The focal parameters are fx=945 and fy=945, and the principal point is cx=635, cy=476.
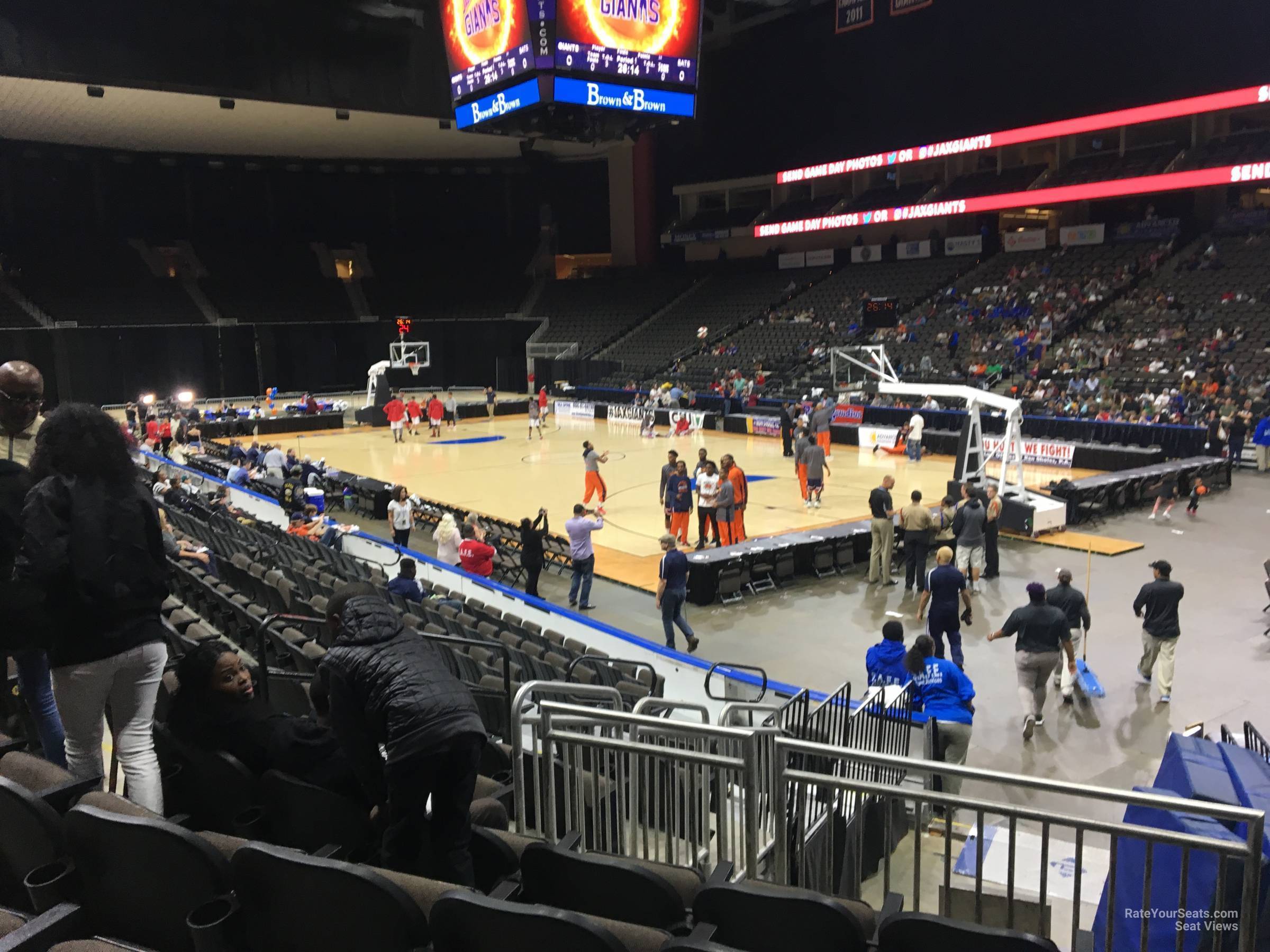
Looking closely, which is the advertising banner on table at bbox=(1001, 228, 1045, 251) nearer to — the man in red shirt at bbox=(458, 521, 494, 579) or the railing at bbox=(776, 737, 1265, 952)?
the man in red shirt at bbox=(458, 521, 494, 579)

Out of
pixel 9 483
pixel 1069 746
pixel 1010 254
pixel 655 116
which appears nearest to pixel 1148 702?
pixel 1069 746

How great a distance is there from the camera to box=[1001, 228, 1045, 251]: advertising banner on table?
3469 cm

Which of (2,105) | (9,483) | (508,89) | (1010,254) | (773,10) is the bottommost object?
(9,483)

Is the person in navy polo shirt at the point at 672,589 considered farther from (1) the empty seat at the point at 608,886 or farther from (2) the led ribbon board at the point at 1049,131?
(2) the led ribbon board at the point at 1049,131

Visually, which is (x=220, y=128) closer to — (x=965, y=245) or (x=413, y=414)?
(x=413, y=414)

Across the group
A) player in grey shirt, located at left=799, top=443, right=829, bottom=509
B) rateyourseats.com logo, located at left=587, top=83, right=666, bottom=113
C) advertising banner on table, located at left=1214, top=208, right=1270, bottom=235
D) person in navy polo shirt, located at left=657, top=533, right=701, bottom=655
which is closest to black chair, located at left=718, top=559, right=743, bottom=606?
person in navy polo shirt, located at left=657, top=533, right=701, bottom=655

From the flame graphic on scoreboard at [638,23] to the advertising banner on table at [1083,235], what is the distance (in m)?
19.3

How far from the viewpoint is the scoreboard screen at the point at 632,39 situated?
760 inches

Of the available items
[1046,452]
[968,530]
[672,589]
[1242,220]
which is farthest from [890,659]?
[1242,220]

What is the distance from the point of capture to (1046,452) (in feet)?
76.4

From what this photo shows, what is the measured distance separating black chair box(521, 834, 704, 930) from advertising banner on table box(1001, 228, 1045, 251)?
36158 millimetres

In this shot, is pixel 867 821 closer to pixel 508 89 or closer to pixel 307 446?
pixel 508 89

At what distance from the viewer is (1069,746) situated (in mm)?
8195

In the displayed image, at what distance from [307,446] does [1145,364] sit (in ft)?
80.8
